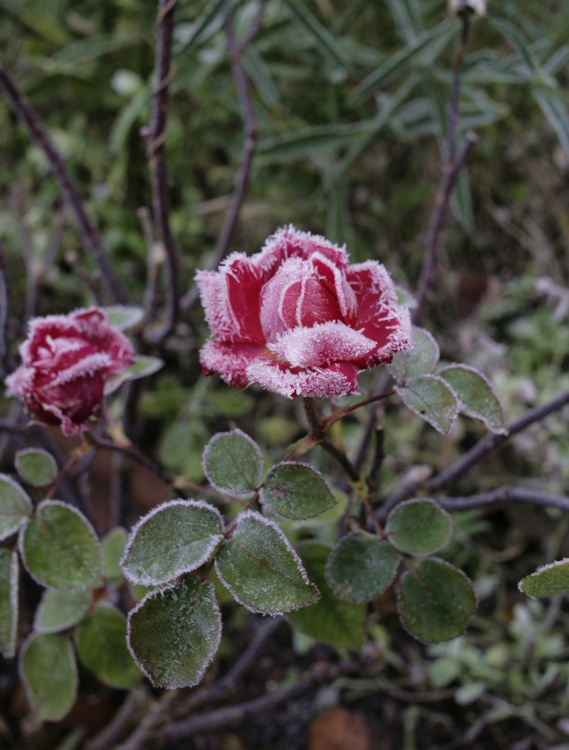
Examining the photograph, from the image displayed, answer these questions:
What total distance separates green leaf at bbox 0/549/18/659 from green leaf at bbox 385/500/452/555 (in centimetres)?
27

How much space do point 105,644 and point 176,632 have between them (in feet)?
0.74

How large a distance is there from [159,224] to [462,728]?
82cm

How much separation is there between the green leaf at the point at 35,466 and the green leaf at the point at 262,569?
0.21 meters

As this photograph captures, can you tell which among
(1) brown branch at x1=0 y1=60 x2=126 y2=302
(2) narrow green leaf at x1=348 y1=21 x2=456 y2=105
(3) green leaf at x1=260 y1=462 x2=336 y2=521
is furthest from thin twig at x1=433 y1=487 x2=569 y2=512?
(2) narrow green leaf at x1=348 y1=21 x2=456 y2=105

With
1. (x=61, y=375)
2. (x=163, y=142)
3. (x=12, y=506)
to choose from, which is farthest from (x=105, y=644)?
(x=163, y=142)

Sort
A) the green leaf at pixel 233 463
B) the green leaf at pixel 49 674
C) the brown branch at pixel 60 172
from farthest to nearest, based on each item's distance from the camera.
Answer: the brown branch at pixel 60 172 < the green leaf at pixel 49 674 < the green leaf at pixel 233 463

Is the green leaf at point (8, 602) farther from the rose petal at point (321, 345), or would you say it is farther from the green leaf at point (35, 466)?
the rose petal at point (321, 345)

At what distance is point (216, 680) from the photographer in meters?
0.93

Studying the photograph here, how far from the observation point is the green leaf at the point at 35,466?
511mm

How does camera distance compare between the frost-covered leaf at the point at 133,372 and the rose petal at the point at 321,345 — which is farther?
the frost-covered leaf at the point at 133,372

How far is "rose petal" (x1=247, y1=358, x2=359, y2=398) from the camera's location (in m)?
0.32

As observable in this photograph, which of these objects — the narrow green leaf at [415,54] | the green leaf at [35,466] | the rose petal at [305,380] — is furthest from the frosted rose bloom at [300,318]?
the narrow green leaf at [415,54]

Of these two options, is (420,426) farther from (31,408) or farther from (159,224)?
(31,408)

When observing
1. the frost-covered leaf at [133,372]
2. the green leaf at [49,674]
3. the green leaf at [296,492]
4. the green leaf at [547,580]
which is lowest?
the green leaf at [49,674]
